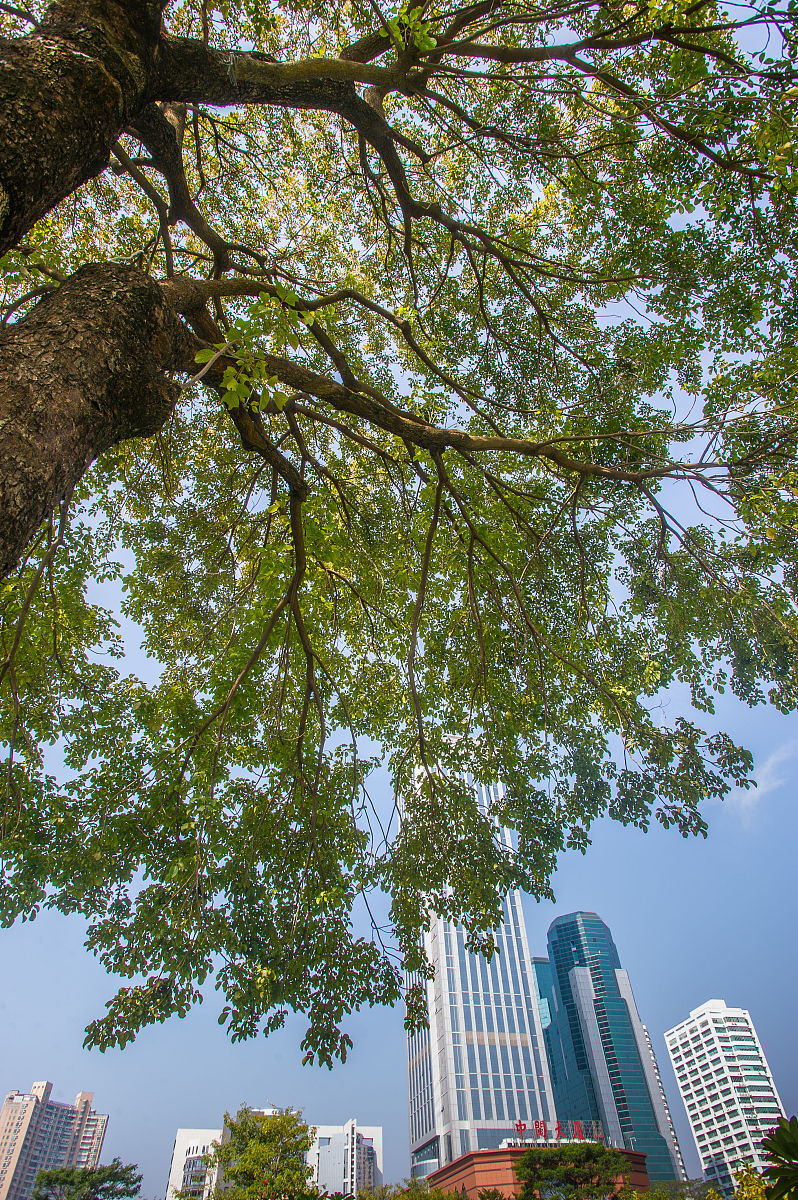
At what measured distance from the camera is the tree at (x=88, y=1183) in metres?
18.6

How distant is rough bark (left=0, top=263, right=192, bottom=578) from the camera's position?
1.33 m

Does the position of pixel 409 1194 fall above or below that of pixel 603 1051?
below

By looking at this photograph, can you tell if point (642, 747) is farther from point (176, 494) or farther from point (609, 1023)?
point (609, 1023)

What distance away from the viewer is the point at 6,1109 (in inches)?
2141

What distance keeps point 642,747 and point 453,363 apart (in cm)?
406

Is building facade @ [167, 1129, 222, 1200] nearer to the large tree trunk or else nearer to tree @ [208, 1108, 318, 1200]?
tree @ [208, 1108, 318, 1200]

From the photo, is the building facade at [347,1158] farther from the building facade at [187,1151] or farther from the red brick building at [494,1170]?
the red brick building at [494,1170]

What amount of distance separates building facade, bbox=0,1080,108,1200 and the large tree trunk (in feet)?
236

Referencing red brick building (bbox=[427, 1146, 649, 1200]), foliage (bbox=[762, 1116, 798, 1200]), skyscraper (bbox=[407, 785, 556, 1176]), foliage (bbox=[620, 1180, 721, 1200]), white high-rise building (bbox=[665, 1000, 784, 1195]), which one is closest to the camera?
foliage (bbox=[762, 1116, 798, 1200])

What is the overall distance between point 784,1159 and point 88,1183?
1000 inches

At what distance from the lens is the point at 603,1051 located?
74.6 metres

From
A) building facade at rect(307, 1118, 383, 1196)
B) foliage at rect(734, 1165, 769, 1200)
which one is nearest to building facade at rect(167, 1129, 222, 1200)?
building facade at rect(307, 1118, 383, 1196)

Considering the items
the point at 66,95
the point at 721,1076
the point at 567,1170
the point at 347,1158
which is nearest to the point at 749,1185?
the point at 66,95

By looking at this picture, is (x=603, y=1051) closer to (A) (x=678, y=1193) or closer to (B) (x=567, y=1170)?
(B) (x=567, y=1170)
